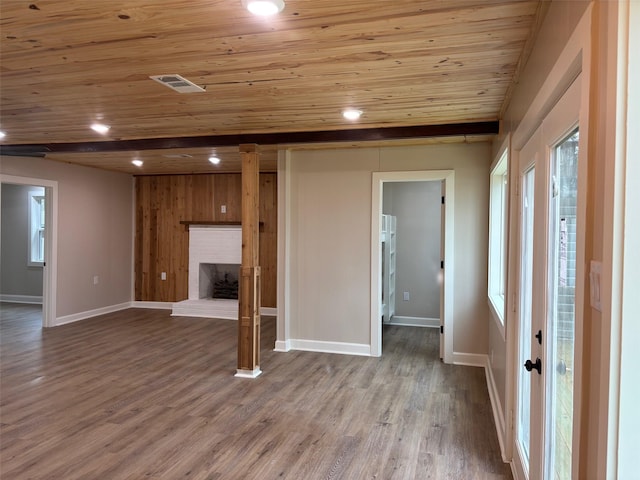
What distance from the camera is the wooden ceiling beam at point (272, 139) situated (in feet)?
12.1

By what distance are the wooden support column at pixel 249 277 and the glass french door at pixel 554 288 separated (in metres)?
2.53

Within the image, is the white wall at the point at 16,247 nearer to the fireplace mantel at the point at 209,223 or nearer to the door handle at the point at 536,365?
the fireplace mantel at the point at 209,223

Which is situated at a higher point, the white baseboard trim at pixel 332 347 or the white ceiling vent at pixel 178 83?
the white ceiling vent at pixel 178 83

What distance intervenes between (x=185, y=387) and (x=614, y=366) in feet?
11.7

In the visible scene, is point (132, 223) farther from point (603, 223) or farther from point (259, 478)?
point (603, 223)

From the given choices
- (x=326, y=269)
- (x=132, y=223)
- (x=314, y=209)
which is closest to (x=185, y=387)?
(x=326, y=269)

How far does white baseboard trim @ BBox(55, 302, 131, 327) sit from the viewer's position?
6207 mm

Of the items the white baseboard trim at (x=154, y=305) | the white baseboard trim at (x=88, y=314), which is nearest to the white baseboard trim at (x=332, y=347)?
the white baseboard trim at (x=154, y=305)

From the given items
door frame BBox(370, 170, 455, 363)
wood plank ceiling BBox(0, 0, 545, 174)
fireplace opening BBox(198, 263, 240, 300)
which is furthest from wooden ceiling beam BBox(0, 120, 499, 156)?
fireplace opening BBox(198, 263, 240, 300)

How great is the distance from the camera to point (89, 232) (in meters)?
6.73

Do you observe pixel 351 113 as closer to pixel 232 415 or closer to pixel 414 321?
pixel 232 415

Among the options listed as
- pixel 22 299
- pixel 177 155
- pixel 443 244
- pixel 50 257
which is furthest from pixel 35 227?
pixel 443 244

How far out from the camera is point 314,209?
4941mm

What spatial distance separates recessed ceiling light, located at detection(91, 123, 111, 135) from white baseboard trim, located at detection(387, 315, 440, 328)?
452 cm
